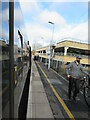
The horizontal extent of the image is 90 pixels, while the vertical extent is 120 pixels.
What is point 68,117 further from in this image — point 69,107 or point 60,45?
point 60,45

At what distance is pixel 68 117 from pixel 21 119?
1347mm

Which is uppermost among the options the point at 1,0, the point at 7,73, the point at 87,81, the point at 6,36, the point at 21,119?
the point at 1,0

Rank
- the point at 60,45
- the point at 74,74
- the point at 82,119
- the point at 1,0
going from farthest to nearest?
the point at 60,45, the point at 74,74, the point at 82,119, the point at 1,0

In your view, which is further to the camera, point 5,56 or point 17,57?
point 17,57

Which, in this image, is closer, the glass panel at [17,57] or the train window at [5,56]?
the train window at [5,56]

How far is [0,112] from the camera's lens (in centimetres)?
148

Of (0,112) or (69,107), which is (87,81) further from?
(0,112)

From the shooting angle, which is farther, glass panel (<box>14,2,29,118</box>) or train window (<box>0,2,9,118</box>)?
glass panel (<box>14,2,29,118</box>)

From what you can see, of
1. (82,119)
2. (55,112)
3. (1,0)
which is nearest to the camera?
(1,0)

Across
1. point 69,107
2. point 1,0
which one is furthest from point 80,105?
point 1,0

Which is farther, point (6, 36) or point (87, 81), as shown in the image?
point (87, 81)

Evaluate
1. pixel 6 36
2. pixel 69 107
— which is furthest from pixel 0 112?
pixel 69 107

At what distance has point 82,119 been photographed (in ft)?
11.7

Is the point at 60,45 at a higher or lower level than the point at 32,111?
higher
